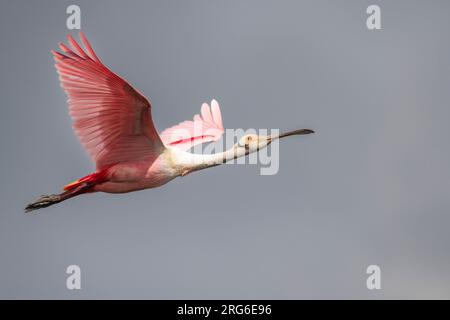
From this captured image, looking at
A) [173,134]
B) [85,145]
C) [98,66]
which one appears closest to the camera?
[98,66]

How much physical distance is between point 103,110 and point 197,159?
4.57 feet

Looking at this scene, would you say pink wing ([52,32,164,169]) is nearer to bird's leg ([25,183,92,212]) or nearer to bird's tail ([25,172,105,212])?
bird's tail ([25,172,105,212])

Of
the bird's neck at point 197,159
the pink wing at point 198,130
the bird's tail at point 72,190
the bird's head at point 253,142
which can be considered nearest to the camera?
the bird's tail at point 72,190

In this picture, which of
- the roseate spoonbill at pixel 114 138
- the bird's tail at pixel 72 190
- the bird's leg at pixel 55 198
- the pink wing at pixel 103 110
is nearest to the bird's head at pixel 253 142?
the roseate spoonbill at pixel 114 138

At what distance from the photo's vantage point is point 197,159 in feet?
42.3

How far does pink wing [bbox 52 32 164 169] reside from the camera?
1190cm

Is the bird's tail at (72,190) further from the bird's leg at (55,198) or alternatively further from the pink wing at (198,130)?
the pink wing at (198,130)

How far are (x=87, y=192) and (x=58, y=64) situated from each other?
5.82ft

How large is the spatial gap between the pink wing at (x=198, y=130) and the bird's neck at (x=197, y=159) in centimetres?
123

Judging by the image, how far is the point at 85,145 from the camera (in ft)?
41.5

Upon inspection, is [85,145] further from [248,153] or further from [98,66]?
[248,153]

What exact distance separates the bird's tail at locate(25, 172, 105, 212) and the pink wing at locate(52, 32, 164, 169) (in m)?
0.21

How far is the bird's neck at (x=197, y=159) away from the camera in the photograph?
503 inches

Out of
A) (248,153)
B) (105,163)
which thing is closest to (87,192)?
(105,163)
